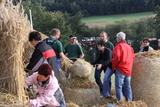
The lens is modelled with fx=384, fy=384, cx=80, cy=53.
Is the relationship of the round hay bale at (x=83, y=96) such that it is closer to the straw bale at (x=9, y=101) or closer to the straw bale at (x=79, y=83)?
the straw bale at (x=79, y=83)

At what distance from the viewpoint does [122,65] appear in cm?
754

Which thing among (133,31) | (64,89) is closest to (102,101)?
(64,89)

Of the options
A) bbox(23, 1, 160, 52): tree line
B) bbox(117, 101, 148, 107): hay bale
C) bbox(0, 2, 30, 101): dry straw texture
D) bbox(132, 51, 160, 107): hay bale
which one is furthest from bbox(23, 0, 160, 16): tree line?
bbox(0, 2, 30, 101): dry straw texture

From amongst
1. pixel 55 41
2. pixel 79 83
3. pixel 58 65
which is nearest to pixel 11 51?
pixel 58 65

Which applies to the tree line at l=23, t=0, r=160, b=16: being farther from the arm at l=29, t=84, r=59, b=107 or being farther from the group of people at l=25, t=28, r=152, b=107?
the arm at l=29, t=84, r=59, b=107

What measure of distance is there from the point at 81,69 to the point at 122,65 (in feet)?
4.25

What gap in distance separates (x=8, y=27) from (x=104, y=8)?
69293mm

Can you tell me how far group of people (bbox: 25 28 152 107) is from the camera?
489 cm

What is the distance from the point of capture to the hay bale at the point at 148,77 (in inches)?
304

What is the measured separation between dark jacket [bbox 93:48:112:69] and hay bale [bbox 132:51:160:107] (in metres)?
0.64

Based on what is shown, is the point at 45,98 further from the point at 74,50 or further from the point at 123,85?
the point at 74,50

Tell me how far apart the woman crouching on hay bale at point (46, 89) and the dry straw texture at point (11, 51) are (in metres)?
0.42

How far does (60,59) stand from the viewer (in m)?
8.72

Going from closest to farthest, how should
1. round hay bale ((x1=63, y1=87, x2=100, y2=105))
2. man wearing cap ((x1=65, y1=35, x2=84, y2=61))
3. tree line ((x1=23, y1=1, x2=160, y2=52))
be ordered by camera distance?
round hay bale ((x1=63, y1=87, x2=100, y2=105)), man wearing cap ((x1=65, y1=35, x2=84, y2=61)), tree line ((x1=23, y1=1, x2=160, y2=52))
